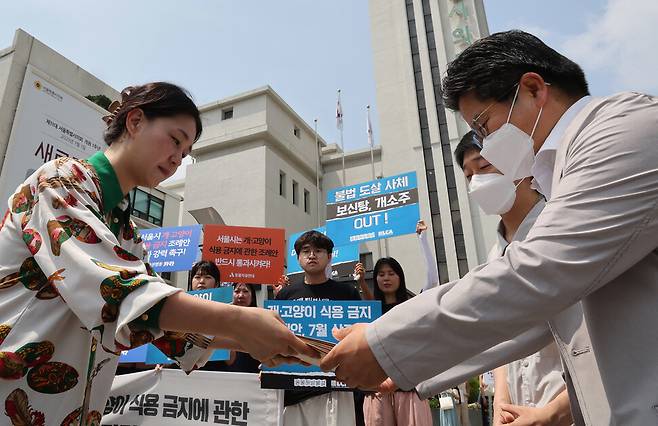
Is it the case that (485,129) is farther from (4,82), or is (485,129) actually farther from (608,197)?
(4,82)

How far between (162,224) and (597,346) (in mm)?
22791

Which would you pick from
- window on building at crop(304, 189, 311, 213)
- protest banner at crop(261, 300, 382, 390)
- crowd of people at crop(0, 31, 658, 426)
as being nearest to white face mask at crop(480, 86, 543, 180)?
crowd of people at crop(0, 31, 658, 426)

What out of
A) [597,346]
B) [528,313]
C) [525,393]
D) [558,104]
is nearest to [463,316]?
[528,313]

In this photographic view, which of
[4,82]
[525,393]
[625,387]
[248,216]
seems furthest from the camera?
[248,216]

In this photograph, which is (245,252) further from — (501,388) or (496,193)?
(496,193)

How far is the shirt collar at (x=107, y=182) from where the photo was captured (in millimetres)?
1410

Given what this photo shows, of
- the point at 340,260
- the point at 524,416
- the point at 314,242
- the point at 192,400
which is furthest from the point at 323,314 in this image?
the point at 340,260

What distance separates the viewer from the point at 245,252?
8000 millimetres

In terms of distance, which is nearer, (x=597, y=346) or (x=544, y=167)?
(x=597, y=346)

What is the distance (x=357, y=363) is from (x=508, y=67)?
3.71 ft

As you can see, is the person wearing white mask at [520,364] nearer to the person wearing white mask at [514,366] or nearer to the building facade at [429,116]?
the person wearing white mask at [514,366]

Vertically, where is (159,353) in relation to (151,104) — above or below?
below

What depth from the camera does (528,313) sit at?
995 millimetres

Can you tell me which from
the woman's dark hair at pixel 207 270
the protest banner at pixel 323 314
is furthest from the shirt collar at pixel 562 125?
the woman's dark hair at pixel 207 270
